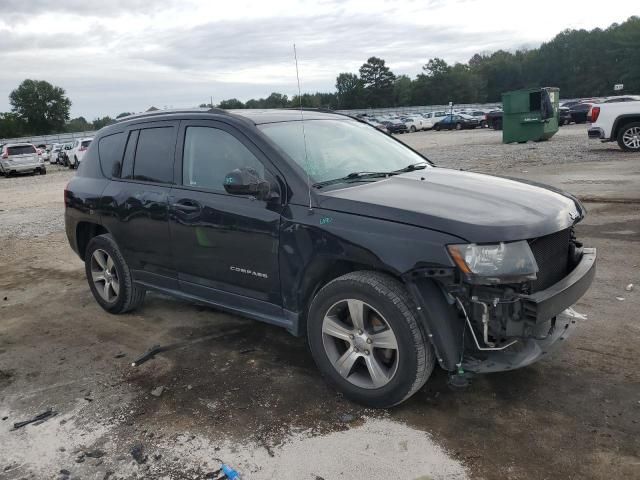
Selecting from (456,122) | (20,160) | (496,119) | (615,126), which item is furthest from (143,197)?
(456,122)

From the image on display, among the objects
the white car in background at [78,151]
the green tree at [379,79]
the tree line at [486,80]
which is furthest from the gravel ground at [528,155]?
the green tree at [379,79]

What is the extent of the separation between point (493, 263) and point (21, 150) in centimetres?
2922

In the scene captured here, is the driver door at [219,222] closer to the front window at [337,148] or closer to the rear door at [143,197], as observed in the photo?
the rear door at [143,197]

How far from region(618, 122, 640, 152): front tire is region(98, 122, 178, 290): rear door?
15542 millimetres

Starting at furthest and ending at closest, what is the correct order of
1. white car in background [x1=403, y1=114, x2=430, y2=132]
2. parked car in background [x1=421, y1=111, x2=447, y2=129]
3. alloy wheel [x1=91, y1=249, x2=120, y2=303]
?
white car in background [x1=403, y1=114, x2=430, y2=132] → parked car in background [x1=421, y1=111, x2=447, y2=129] → alloy wheel [x1=91, y1=249, x2=120, y2=303]

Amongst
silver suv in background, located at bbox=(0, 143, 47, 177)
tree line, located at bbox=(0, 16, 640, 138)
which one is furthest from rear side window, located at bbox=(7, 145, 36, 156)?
tree line, located at bbox=(0, 16, 640, 138)

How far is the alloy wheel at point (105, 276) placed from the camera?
214 inches

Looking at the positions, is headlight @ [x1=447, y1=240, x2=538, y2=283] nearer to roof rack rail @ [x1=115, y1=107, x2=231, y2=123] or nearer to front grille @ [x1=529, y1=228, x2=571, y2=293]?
front grille @ [x1=529, y1=228, x2=571, y2=293]

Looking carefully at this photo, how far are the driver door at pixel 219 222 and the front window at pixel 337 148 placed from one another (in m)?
0.26

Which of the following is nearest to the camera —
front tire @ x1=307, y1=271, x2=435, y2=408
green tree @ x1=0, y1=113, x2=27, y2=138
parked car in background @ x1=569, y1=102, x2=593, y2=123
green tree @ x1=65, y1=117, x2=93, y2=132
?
front tire @ x1=307, y1=271, x2=435, y2=408

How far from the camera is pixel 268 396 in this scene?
3787 mm

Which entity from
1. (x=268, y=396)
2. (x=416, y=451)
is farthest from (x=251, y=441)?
(x=416, y=451)

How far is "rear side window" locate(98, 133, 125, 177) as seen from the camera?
5.23 metres

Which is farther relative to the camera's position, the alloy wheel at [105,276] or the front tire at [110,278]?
the alloy wheel at [105,276]
